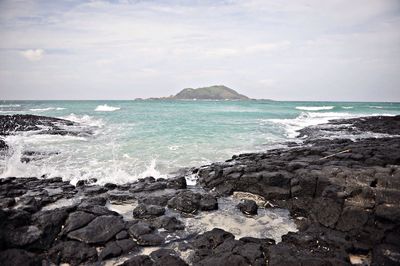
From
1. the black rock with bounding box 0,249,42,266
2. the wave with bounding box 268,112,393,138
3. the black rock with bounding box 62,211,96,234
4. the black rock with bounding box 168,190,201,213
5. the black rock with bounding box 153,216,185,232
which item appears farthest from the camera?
the wave with bounding box 268,112,393,138

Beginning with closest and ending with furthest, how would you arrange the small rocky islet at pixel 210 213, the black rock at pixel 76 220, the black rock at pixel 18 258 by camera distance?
the black rock at pixel 18 258 → the small rocky islet at pixel 210 213 → the black rock at pixel 76 220

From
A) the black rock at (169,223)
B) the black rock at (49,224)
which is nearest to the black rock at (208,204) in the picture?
the black rock at (169,223)

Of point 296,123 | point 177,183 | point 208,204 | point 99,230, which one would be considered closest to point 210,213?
point 208,204

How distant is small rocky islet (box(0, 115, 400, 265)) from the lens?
5.70 m

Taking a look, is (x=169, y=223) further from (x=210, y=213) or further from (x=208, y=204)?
(x=208, y=204)

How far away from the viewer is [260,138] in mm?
22234

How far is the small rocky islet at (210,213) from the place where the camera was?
18.7ft

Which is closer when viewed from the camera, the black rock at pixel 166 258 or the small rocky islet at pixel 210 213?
the black rock at pixel 166 258

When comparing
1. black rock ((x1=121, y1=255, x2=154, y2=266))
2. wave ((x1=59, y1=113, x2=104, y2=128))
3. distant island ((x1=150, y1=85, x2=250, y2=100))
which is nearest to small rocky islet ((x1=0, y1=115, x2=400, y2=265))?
black rock ((x1=121, y1=255, x2=154, y2=266))

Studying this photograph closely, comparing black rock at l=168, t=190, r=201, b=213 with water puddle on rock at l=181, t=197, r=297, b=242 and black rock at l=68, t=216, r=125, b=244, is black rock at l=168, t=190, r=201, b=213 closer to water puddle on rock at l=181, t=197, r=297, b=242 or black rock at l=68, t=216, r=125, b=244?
water puddle on rock at l=181, t=197, r=297, b=242

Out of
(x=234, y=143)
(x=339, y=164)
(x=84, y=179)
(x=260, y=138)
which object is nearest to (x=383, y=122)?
(x=260, y=138)

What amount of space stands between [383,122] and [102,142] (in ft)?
85.6

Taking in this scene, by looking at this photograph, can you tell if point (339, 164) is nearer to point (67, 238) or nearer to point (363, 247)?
point (363, 247)

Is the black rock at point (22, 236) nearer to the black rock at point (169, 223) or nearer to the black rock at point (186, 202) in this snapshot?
the black rock at point (169, 223)
